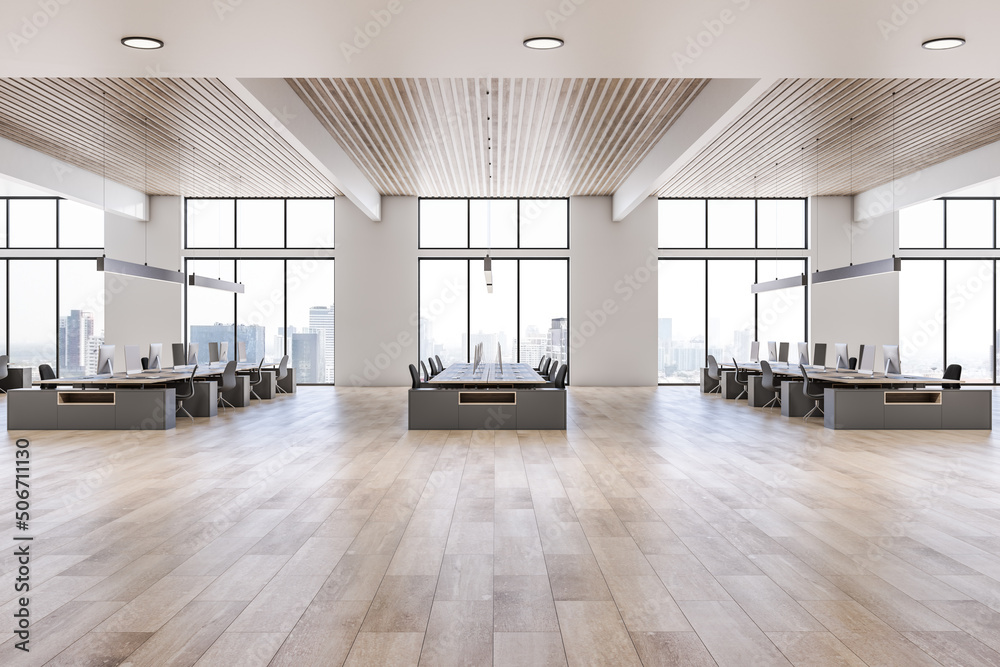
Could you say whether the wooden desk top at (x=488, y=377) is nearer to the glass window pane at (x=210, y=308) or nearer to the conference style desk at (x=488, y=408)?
the conference style desk at (x=488, y=408)

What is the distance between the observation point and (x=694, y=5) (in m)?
4.14

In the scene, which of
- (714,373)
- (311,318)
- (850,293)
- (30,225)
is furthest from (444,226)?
(850,293)

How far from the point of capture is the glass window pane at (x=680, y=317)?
46.8 ft

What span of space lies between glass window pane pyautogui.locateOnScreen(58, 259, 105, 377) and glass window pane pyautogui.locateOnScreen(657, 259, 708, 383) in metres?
12.4

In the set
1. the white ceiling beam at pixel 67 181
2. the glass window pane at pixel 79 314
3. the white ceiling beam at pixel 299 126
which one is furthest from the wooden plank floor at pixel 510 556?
the glass window pane at pixel 79 314

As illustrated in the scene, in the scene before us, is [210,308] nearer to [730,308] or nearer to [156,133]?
[156,133]

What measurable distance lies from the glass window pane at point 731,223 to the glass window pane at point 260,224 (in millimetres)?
9550

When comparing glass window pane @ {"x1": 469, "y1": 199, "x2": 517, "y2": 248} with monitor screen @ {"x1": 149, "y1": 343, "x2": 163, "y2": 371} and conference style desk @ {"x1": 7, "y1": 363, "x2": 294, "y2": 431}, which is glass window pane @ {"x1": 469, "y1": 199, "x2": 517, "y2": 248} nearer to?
monitor screen @ {"x1": 149, "y1": 343, "x2": 163, "y2": 371}

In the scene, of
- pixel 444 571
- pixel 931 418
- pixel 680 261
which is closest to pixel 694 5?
pixel 444 571

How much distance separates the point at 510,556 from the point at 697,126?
6.35 metres

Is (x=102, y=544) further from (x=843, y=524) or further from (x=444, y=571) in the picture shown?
(x=843, y=524)

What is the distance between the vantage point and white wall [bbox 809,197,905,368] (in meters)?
14.0

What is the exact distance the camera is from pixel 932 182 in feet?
37.5

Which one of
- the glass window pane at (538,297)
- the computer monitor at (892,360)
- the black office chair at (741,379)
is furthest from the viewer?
the glass window pane at (538,297)
